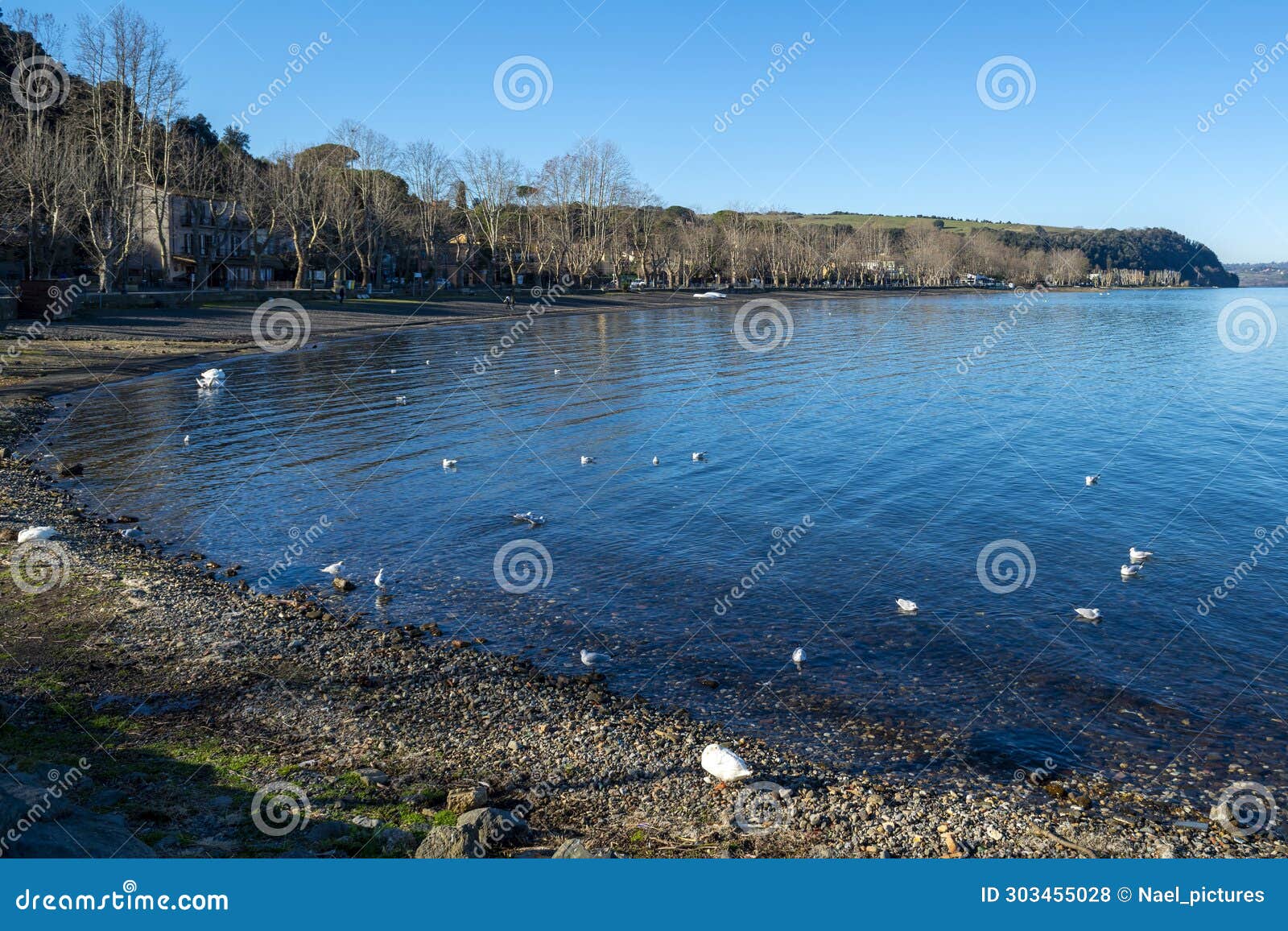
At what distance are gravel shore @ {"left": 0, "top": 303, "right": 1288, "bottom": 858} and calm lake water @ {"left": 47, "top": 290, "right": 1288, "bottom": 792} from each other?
1039mm

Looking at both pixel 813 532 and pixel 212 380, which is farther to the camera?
pixel 212 380

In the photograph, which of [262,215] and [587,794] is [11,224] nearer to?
[262,215]

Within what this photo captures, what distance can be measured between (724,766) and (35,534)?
16.1 m

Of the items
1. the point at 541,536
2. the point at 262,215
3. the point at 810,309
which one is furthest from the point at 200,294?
the point at 810,309

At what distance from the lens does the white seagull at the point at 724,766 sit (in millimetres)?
10992

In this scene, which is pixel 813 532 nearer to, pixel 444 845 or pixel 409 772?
pixel 409 772

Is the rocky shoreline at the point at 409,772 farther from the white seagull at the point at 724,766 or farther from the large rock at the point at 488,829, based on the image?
the white seagull at the point at 724,766

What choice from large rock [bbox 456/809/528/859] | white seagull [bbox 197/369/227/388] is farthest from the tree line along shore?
large rock [bbox 456/809/528/859]

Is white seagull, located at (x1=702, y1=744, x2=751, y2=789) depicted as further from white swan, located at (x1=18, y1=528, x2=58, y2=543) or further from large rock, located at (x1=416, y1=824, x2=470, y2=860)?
Answer: white swan, located at (x1=18, y1=528, x2=58, y2=543)

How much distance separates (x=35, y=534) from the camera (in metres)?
19.1

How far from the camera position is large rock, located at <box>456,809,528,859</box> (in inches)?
344

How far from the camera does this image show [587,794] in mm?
10539

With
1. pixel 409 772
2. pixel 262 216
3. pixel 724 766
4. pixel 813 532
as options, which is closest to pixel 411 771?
pixel 409 772

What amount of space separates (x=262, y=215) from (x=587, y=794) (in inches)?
3734
